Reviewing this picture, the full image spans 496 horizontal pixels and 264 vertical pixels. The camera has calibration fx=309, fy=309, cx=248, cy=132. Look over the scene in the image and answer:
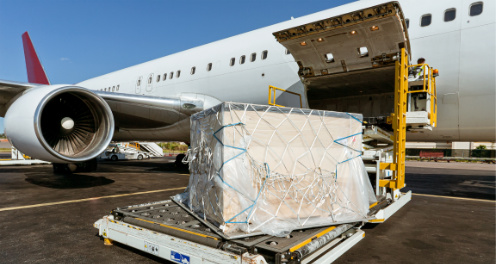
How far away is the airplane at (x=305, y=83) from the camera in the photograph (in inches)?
222

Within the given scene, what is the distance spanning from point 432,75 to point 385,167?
2.13m

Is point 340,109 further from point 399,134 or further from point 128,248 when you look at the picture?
point 128,248

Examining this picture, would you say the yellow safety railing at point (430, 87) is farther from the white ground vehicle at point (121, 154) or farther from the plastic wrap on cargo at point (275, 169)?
the white ground vehicle at point (121, 154)

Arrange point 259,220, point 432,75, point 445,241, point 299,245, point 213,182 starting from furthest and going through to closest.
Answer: point 432,75 → point 445,241 → point 213,182 → point 259,220 → point 299,245

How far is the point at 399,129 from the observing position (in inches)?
189

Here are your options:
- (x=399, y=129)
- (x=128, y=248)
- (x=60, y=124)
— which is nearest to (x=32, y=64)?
(x=60, y=124)

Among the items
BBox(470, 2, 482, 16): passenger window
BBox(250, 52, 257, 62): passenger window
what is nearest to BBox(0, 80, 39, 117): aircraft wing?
BBox(250, 52, 257, 62): passenger window

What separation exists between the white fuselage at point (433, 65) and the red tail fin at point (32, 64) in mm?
11153

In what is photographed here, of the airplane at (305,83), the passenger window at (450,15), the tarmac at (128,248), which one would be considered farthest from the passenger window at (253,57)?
the passenger window at (450,15)

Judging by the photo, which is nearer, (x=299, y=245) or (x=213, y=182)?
(x=299, y=245)

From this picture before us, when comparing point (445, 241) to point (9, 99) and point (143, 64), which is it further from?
point (143, 64)

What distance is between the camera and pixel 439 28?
589cm

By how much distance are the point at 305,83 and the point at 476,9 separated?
11.4 feet

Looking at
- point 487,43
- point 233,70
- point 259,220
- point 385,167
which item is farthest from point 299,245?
point 233,70
